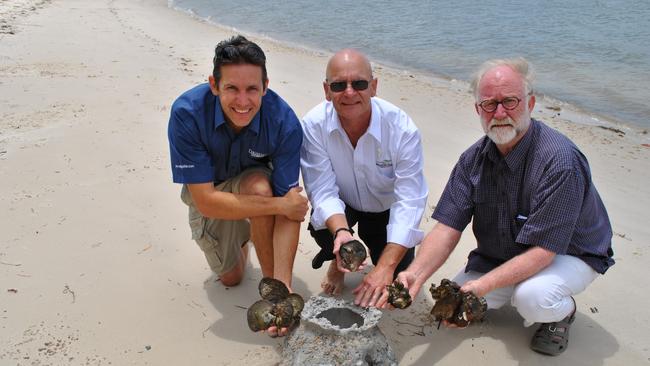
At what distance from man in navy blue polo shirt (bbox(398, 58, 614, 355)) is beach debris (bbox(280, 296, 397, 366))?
37cm

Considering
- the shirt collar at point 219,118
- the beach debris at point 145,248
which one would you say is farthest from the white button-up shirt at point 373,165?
the beach debris at point 145,248

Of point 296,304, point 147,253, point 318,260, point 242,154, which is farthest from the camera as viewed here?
point 147,253

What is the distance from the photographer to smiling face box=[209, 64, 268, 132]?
2986mm

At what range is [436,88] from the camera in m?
10.1

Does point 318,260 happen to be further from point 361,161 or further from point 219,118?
point 219,118

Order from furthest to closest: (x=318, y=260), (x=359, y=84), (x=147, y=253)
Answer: (x=147, y=253) → (x=318, y=260) → (x=359, y=84)

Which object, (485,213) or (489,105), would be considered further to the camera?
(485,213)

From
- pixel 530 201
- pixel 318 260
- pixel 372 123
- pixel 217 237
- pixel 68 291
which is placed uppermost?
pixel 372 123

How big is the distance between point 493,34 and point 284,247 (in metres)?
13.1

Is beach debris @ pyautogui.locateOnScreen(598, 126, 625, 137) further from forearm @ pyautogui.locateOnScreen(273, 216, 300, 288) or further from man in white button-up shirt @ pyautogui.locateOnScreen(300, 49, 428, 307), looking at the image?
forearm @ pyautogui.locateOnScreen(273, 216, 300, 288)

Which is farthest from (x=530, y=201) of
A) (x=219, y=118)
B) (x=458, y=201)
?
(x=219, y=118)

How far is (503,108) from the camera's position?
290 centimetres

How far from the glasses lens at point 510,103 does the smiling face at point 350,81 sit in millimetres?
815

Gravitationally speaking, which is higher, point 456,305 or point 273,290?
point 456,305
